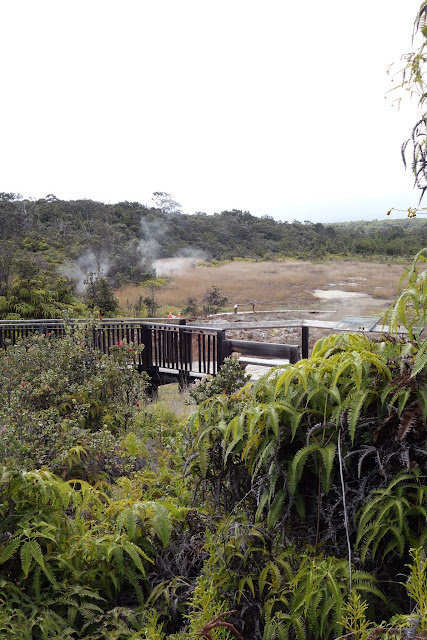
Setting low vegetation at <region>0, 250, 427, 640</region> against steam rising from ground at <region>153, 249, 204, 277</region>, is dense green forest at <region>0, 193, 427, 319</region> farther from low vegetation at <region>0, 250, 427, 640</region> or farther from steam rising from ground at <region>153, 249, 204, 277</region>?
low vegetation at <region>0, 250, 427, 640</region>

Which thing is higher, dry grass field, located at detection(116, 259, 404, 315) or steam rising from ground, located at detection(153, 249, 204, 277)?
steam rising from ground, located at detection(153, 249, 204, 277)

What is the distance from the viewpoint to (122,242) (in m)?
38.9

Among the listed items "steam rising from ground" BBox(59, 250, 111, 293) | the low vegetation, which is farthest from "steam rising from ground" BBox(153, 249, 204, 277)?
the low vegetation

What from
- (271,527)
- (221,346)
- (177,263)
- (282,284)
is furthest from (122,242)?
(271,527)

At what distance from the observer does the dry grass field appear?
25.1 m

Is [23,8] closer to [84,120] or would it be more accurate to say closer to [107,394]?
[107,394]

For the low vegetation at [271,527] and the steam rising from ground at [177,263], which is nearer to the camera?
the low vegetation at [271,527]

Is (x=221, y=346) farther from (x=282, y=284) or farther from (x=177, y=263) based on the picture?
(x=177, y=263)

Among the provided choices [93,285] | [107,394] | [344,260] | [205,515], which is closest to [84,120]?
[344,260]

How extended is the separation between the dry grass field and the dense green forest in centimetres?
271

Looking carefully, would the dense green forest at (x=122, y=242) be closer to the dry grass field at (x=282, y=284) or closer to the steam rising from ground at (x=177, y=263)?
the steam rising from ground at (x=177, y=263)

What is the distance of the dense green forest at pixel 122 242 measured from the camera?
1742 cm

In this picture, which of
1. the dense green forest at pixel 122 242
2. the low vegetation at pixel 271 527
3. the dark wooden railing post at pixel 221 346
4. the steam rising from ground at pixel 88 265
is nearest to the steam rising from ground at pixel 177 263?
the dense green forest at pixel 122 242

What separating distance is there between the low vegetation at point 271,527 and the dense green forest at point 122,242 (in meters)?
14.5
